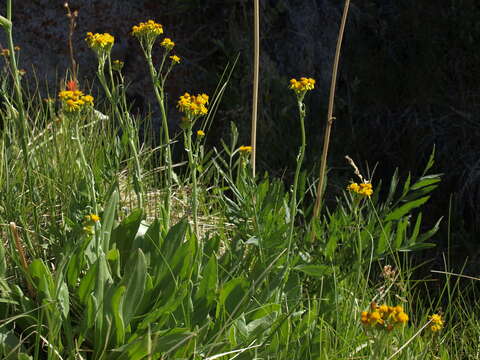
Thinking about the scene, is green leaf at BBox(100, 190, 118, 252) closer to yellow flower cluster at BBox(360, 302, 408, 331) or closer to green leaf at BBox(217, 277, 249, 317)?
green leaf at BBox(217, 277, 249, 317)

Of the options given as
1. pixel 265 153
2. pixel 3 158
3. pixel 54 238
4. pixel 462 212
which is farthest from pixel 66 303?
pixel 462 212

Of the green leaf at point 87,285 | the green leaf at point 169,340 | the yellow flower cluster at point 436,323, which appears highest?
the green leaf at point 87,285

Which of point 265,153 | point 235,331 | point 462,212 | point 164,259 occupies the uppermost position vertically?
point 164,259

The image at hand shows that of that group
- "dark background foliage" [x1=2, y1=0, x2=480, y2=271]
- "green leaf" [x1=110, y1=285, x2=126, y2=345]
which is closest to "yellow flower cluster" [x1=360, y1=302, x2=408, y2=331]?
"green leaf" [x1=110, y1=285, x2=126, y2=345]

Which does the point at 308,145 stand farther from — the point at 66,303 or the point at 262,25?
the point at 66,303

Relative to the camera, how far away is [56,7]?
13.0 ft

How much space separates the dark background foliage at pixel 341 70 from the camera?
363 cm

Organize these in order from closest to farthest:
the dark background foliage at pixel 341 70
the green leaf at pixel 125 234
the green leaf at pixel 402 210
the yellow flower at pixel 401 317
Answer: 1. the yellow flower at pixel 401 317
2. the green leaf at pixel 125 234
3. the green leaf at pixel 402 210
4. the dark background foliage at pixel 341 70

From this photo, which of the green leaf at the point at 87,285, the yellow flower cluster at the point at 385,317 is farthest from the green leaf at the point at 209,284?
the yellow flower cluster at the point at 385,317

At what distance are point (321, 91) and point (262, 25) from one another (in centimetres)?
53

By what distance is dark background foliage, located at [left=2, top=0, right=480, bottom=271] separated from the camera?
11.9 ft

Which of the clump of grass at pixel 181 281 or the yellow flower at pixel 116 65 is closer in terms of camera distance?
the clump of grass at pixel 181 281

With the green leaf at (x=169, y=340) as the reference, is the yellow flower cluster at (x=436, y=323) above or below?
below

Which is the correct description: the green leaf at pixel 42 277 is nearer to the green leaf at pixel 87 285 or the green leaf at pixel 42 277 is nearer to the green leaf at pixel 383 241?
the green leaf at pixel 87 285
